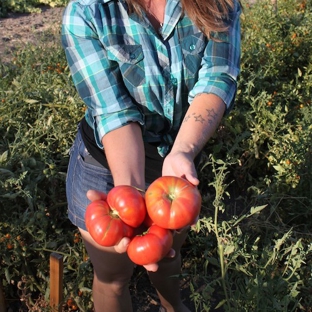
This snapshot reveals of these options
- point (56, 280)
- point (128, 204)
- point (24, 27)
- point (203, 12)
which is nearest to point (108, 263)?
point (56, 280)

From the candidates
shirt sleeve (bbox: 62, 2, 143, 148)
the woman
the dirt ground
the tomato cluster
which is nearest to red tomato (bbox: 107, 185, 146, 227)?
the tomato cluster

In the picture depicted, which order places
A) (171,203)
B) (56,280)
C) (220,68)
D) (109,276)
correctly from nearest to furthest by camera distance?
(171,203), (220,68), (109,276), (56,280)

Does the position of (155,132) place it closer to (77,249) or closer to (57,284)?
(57,284)

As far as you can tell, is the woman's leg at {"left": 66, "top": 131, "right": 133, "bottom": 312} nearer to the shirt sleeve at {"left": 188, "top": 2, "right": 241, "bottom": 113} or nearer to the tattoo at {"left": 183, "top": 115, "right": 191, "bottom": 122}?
the tattoo at {"left": 183, "top": 115, "right": 191, "bottom": 122}

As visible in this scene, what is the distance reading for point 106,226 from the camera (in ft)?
4.70

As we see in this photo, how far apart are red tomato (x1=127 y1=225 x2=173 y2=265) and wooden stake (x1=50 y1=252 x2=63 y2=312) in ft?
2.07

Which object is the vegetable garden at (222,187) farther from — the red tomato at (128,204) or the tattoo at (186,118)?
the red tomato at (128,204)

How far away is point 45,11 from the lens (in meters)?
6.70

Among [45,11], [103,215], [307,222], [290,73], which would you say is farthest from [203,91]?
[45,11]

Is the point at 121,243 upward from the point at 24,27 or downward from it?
upward

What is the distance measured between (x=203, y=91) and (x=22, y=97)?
183cm

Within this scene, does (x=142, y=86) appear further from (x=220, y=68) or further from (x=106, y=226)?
(x=106, y=226)

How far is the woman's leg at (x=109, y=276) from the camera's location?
1.87 m

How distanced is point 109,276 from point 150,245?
60 cm
